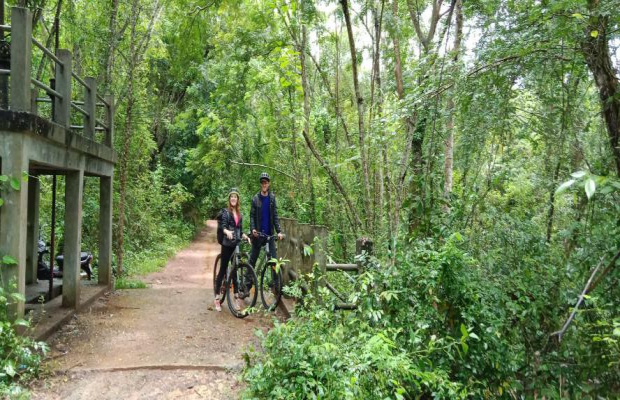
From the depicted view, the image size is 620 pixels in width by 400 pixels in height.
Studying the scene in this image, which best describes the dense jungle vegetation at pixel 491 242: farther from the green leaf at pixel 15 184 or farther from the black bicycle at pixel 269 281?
the green leaf at pixel 15 184

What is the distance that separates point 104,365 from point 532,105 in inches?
234

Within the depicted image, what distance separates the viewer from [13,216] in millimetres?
4805

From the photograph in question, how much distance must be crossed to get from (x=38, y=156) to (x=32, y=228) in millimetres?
3216

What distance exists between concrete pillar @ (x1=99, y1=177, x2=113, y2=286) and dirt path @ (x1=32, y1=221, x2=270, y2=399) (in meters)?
0.45

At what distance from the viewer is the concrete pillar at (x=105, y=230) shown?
8.36m

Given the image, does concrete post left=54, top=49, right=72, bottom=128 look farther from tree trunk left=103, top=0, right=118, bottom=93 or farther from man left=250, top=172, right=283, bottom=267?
tree trunk left=103, top=0, right=118, bottom=93

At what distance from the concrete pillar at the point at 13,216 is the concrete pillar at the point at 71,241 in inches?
69.1

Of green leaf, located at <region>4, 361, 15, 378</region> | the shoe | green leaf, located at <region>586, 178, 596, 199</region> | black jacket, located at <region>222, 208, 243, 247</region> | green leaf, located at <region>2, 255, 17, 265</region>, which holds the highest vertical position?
green leaf, located at <region>586, 178, 596, 199</region>

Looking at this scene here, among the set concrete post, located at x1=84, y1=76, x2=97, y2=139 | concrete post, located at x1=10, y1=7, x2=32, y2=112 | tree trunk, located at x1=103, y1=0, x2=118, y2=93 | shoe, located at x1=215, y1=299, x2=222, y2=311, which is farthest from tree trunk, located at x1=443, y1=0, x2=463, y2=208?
tree trunk, located at x1=103, y1=0, x2=118, y2=93

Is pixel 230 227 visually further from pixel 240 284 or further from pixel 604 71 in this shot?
pixel 604 71

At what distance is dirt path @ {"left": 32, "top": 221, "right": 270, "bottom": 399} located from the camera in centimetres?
434

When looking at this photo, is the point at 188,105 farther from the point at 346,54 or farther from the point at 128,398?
the point at 128,398

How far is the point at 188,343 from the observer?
222 inches

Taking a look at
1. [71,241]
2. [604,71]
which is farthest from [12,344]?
[604,71]
